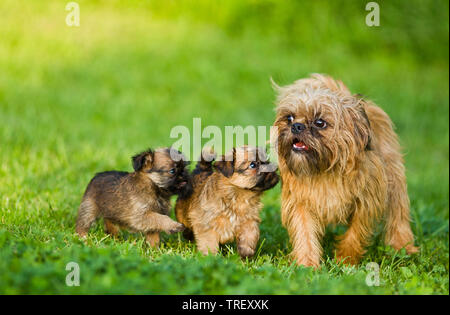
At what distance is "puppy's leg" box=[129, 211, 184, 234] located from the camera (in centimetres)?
527

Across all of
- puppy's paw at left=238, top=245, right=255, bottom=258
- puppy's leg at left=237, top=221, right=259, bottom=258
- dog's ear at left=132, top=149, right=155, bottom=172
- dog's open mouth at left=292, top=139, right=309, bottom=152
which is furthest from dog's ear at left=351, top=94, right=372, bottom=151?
dog's ear at left=132, top=149, right=155, bottom=172

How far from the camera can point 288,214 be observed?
5.46m

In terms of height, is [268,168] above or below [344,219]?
above

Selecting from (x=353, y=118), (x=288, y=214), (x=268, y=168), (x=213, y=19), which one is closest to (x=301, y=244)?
(x=288, y=214)

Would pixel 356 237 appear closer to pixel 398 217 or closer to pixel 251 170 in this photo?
pixel 398 217

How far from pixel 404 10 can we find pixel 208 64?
6270 mm

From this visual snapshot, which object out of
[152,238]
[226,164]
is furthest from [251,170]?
[152,238]

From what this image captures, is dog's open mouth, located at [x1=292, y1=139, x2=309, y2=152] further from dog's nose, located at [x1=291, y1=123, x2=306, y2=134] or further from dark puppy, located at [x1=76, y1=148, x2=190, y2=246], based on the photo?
dark puppy, located at [x1=76, y1=148, x2=190, y2=246]

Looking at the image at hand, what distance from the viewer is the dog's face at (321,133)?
16.3 ft

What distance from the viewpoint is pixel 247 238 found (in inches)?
210

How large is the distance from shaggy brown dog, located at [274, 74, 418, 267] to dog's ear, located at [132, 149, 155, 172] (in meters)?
1.19

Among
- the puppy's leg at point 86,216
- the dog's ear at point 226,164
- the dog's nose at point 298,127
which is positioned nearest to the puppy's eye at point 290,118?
the dog's nose at point 298,127
